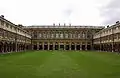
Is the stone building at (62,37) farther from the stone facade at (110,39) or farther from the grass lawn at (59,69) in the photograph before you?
the grass lawn at (59,69)

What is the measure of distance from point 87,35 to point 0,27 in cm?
5900

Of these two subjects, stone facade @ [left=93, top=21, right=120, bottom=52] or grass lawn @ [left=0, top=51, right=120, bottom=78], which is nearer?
grass lawn @ [left=0, top=51, right=120, bottom=78]

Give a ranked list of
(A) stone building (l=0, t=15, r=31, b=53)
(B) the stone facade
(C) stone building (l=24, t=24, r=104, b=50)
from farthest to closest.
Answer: (C) stone building (l=24, t=24, r=104, b=50)
(B) the stone facade
(A) stone building (l=0, t=15, r=31, b=53)

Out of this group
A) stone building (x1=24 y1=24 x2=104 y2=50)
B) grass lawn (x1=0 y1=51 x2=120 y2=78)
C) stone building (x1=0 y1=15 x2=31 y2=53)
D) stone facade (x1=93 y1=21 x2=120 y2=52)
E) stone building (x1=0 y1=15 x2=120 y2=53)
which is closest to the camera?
grass lawn (x1=0 y1=51 x2=120 y2=78)

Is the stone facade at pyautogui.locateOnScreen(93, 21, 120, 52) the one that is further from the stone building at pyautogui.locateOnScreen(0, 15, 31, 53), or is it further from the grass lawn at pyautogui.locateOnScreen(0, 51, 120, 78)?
the grass lawn at pyautogui.locateOnScreen(0, 51, 120, 78)

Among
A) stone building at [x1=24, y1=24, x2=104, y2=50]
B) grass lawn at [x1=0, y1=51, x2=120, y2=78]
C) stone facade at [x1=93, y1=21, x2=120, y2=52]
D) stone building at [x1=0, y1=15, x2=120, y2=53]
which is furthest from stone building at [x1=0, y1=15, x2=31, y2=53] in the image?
stone facade at [x1=93, y1=21, x2=120, y2=52]

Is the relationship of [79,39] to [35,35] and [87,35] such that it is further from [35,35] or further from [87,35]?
[35,35]

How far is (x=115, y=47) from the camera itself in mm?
70125

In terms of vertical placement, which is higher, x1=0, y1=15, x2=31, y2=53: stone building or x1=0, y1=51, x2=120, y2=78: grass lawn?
x1=0, y1=15, x2=31, y2=53: stone building

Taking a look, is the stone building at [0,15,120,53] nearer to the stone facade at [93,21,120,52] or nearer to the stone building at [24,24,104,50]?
the stone building at [24,24,104,50]

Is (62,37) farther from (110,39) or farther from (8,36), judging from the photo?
(8,36)

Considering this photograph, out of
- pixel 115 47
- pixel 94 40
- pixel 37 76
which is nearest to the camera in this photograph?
pixel 37 76

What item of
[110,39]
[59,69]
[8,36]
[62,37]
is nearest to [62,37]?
[62,37]

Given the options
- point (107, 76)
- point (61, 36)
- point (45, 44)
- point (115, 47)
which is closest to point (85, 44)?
point (61, 36)
